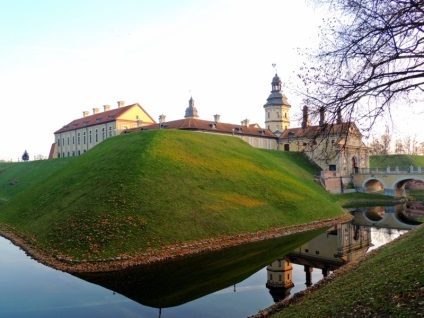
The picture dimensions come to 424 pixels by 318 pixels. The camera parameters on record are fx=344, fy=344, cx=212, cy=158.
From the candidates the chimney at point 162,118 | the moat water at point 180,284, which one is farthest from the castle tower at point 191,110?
the moat water at point 180,284

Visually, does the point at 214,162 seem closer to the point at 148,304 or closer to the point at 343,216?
the point at 343,216

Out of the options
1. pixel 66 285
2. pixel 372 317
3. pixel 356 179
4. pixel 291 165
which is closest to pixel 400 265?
pixel 372 317

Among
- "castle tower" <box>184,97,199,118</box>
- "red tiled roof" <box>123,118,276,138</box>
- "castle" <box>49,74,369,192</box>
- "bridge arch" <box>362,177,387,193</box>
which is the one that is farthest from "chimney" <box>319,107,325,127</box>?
"castle tower" <box>184,97,199,118</box>

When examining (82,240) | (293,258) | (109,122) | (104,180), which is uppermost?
(109,122)

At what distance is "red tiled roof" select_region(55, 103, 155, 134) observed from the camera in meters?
75.4

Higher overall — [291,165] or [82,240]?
[291,165]

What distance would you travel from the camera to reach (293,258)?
22.5 meters

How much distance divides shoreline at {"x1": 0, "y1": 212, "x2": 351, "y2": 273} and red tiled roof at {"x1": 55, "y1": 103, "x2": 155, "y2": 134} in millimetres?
48000

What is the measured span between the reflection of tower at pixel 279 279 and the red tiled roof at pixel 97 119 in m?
59.2

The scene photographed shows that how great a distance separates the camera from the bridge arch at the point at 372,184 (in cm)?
5970

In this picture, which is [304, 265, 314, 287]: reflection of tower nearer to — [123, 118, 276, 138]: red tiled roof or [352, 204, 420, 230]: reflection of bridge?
[352, 204, 420, 230]: reflection of bridge

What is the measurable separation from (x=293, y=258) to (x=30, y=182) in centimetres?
4798

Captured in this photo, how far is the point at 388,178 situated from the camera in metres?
58.1

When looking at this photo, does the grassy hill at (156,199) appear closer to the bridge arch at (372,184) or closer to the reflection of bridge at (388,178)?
the reflection of bridge at (388,178)
